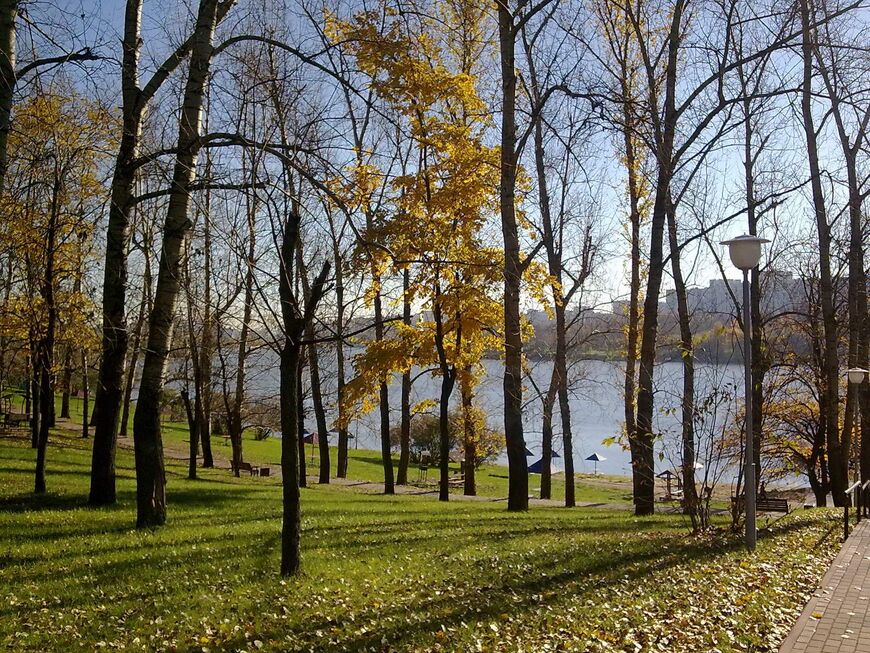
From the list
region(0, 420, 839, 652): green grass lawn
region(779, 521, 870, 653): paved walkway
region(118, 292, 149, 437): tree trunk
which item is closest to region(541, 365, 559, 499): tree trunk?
region(0, 420, 839, 652): green grass lawn

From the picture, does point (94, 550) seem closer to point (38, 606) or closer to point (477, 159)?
point (38, 606)

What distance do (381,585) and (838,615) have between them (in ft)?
14.1

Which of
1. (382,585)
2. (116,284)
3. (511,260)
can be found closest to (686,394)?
(511,260)

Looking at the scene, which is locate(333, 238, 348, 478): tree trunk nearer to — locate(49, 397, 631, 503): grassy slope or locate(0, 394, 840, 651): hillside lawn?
locate(0, 394, 840, 651): hillside lawn

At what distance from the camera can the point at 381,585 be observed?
23.0 ft

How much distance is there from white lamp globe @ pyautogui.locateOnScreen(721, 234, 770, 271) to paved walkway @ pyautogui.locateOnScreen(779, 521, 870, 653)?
395cm

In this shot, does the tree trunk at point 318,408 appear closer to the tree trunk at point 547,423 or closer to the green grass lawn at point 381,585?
the tree trunk at point 547,423

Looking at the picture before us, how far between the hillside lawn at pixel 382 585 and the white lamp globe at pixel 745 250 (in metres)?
3.80

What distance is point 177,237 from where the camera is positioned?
8891 mm

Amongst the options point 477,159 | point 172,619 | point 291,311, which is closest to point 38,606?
point 172,619

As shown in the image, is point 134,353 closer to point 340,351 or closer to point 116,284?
point 340,351

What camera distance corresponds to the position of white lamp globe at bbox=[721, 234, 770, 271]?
9.67m

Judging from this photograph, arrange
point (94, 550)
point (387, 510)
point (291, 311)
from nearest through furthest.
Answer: point (291, 311) → point (94, 550) → point (387, 510)

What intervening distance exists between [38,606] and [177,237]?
4556mm
